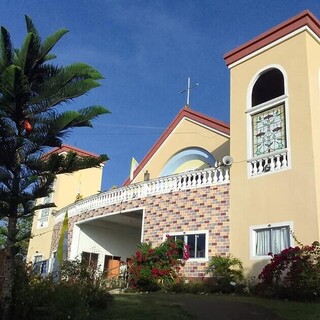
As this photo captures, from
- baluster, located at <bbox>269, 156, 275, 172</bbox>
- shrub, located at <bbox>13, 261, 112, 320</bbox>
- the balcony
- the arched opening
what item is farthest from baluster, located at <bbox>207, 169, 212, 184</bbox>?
shrub, located at <bbox>13, 261, 112, 320</bbox>

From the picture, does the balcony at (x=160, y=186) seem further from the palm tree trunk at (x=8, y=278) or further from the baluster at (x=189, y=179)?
the palm tree trunk at (x=8, y=278)

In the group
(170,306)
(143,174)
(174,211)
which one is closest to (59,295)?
(170,306)

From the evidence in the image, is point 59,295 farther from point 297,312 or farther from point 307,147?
point 307,147

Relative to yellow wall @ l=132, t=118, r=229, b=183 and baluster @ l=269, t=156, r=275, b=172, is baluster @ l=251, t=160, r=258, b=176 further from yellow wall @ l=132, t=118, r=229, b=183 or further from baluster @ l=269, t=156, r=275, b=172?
yellow wall @ l=132, t=118, r=229, b=183

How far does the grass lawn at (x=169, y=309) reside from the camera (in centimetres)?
900

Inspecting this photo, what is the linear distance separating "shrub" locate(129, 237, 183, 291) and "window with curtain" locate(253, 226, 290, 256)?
8.80ft

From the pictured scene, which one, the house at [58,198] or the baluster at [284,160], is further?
the house at [58,198]

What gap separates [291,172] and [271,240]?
6.87ft

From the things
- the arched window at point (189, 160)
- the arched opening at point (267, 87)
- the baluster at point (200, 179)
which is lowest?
Result: the baluster at point (200, 179)

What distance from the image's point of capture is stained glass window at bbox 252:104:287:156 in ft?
48.0

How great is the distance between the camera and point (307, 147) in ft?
44.7

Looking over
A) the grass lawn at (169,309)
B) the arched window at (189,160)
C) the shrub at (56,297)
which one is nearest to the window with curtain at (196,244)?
the grass lawn at (169,309)

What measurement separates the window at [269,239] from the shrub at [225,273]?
0.65m

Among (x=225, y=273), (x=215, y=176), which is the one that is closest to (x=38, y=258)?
(x=215, y=176)
